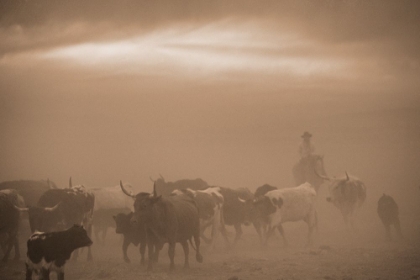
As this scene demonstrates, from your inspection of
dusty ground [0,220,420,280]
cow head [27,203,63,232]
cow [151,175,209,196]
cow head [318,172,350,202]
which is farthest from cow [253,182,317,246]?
cow head [27,203,63,232]

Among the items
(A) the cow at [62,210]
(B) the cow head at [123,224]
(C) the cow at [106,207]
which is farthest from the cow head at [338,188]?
(A) the cow at [62,210]

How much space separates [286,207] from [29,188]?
9774 millimetres

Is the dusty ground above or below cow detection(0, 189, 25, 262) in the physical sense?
below

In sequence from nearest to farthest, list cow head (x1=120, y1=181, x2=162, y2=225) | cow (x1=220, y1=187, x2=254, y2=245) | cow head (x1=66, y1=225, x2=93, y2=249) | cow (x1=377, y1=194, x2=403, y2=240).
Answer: cow head (x1=66, y1=225, x2=93, y2=249), cow head (x1=120, y1=181, x2=162, y2=225), cow (x1=220, y1=187, x2=254, y2=245), cow (x1=377, y1=194, x2=403, y2=240)

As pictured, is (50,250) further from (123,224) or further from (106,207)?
(106,207)

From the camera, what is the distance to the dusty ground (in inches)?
438

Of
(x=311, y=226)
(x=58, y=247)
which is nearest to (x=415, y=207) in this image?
(x=311, y=226)

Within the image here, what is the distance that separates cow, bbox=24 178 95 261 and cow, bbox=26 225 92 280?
11.5 ft

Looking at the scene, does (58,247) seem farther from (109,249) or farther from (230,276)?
(109,249)

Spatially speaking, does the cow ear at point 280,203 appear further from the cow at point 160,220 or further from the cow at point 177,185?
the cow at point 160,220

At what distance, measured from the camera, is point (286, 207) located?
16.2 metres

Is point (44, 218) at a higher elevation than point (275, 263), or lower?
higher

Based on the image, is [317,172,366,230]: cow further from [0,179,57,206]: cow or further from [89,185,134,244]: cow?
[0,179,57,206]: cow

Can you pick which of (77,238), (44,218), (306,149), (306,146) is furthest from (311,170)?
(77,238)
